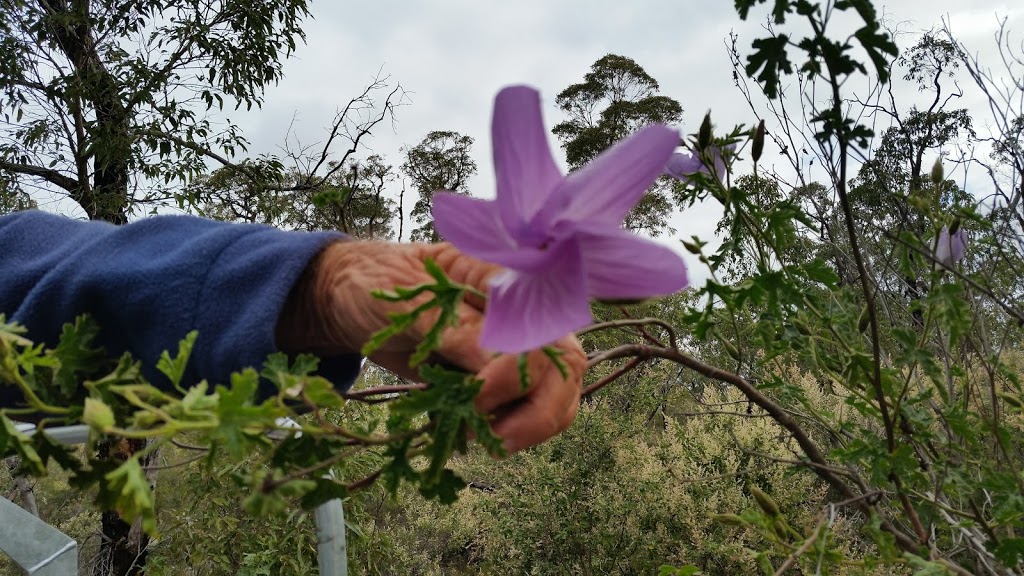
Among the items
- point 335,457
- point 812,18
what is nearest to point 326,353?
point 335,457

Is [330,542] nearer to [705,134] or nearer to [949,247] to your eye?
[705,134]

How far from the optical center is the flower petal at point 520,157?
288 millimetres

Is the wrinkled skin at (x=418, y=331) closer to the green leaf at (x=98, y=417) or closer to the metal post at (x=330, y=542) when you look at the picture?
the green leaf at (x=98, y=417)

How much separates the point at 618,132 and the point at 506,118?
40.4 ft

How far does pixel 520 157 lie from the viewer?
30 cm

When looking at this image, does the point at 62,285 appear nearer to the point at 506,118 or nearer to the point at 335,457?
the point at 335,457

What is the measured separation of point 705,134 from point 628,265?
0.64 metres

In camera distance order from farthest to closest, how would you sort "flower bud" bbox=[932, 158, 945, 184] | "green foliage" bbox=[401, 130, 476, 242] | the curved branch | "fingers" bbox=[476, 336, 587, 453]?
1. "green foliage" bbox=[401, 130, 476, 242]
2. the curved branch
3. "flower bud" bbox=[932, 158, 945, 184]
4. "fingers" bbox=[476, 336, 587, 453]

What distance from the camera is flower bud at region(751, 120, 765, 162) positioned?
3.05ft

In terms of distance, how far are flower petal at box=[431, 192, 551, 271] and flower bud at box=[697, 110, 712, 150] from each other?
0.63 m

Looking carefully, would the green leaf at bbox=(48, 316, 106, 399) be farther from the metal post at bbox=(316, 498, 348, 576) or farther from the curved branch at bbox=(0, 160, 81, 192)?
the curved branch at bbox=(0, 160, 81, 192)

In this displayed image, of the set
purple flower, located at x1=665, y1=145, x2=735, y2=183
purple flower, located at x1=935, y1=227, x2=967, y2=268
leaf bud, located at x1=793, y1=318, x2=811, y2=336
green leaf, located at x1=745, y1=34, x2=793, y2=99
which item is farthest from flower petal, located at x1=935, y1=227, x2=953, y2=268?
green leaf, located at x1=745, y1=34, x2=793, y2=99

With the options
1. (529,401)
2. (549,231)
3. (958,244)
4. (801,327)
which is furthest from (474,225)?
(958,244)

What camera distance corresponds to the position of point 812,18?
1.76ft
